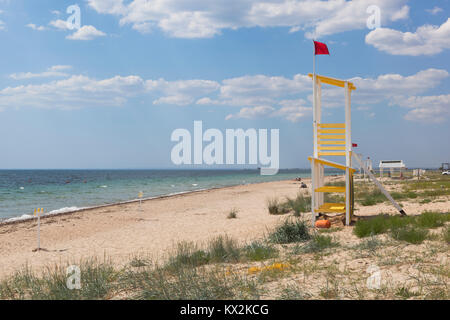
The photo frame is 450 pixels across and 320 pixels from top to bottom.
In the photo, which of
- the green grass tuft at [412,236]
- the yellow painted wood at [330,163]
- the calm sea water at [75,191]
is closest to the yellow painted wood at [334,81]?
the yellow painted wood at [330,163]

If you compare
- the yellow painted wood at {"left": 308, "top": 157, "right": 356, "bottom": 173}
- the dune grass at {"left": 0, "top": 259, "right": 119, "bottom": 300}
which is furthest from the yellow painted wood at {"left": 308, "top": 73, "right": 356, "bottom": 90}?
the dune grass at {"left": 0, "top": 259, "right": 119, "bottom": 300}

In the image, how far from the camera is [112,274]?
19.8 feet

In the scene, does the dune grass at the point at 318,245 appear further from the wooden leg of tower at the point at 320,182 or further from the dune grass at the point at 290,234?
the wooden leg of tower at the point at 320,182

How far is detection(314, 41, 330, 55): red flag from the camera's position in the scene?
10.7 metres

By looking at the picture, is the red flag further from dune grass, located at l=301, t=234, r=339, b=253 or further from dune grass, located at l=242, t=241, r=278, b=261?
dune grass, located at l=242, t=241, r=278, b=261

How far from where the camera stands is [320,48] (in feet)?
35.2

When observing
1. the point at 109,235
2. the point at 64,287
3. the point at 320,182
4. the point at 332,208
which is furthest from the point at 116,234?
the point at 64,287

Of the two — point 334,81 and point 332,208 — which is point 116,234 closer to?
point 332,208
